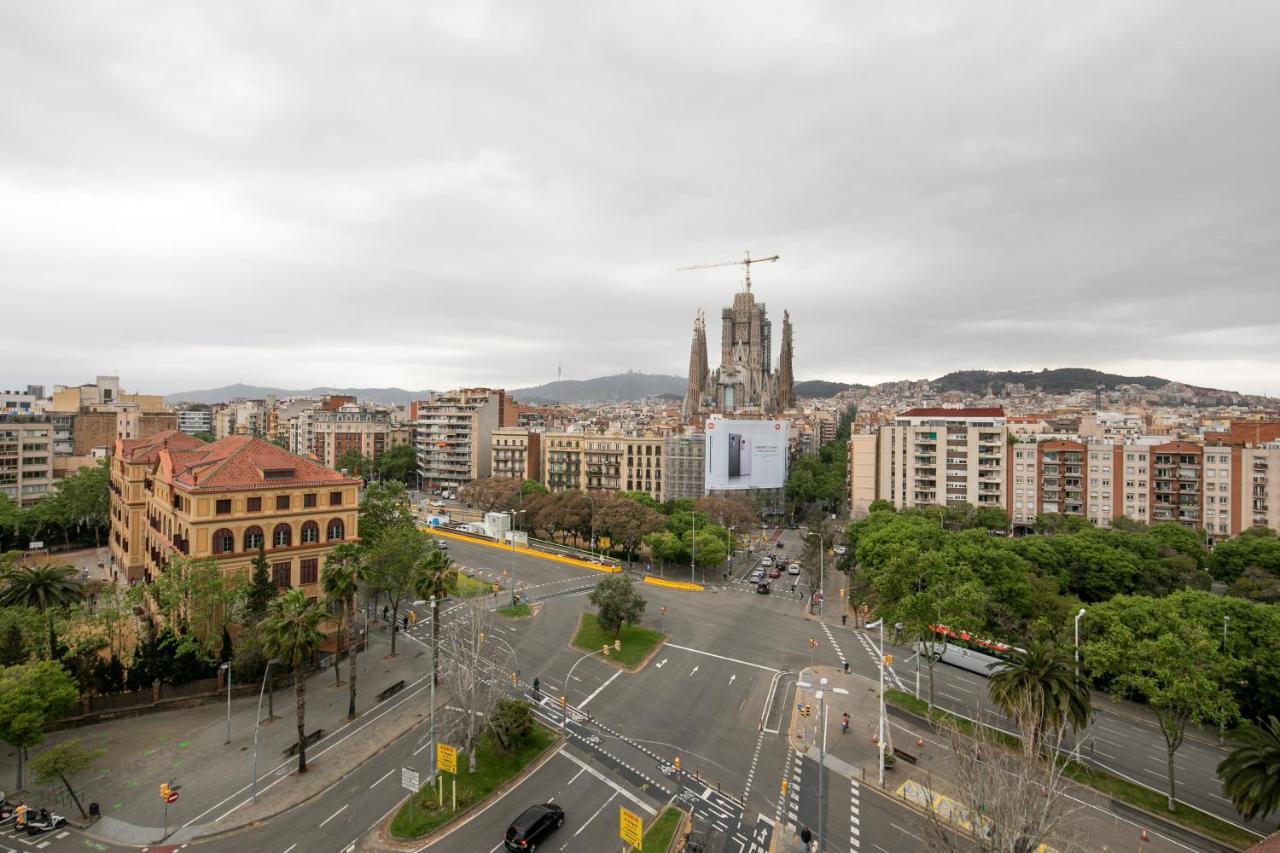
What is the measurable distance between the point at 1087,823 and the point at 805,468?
113224mm

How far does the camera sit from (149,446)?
67562 mm

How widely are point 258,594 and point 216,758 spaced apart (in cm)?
1115

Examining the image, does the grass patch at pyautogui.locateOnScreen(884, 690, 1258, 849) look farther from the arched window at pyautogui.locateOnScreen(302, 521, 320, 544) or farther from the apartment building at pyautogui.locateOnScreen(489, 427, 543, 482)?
the apartment building at pyautogui.locateOnScreen(489, 427, 543, 482)

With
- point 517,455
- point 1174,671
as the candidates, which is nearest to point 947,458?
point 1174,671

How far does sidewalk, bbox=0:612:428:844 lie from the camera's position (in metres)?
30.3

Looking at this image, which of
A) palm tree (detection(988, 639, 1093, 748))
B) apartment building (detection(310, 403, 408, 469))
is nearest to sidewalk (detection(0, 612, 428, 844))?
palm tree (detection(988, 639, 1093, 748))

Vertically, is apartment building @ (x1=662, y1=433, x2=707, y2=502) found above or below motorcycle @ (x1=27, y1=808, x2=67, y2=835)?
above

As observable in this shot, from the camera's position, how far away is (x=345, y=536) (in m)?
56.0

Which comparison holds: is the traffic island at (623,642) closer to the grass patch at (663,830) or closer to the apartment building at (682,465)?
the grass patch at (663,830)

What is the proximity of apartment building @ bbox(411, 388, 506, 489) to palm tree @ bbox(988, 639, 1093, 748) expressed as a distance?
119359 mm

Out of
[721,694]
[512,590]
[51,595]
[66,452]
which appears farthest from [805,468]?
[66,452]

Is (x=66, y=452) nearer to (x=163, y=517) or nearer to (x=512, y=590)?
(x=163, y=517)

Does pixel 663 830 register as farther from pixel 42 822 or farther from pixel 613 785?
pixel 42 822

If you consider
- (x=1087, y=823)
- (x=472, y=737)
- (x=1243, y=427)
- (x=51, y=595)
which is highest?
(x=1243, y=427)
